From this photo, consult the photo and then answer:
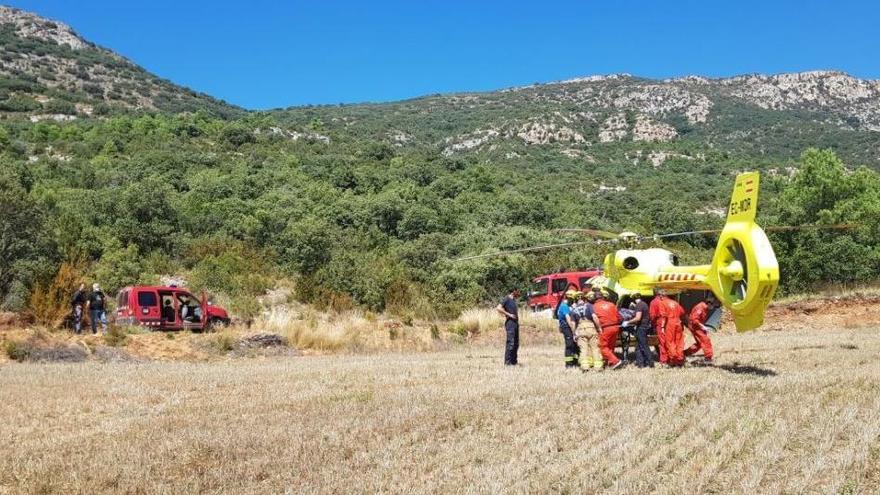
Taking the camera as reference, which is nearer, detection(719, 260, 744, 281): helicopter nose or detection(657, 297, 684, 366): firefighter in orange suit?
detection(719, 260, 744, 281): helicopter nose

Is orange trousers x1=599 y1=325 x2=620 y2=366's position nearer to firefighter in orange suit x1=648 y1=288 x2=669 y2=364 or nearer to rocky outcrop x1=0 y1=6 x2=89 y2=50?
firefighter in orange suit x1=648 y1=288 x2=669 y2=364

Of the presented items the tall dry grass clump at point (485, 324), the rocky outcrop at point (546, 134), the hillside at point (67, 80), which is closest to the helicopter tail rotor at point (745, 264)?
the tall dry grass clump at point (485, 324)

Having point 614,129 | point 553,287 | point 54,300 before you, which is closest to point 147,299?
point 54,300

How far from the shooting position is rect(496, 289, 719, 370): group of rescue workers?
46.9 feet

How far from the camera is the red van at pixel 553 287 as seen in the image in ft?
93.4

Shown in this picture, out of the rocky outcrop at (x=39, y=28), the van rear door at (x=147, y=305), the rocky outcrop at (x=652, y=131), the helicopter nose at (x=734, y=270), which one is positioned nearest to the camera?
the helicopter nose at (x=734, y=270)

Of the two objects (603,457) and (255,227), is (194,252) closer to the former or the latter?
(255,227)

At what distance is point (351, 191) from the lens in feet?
185

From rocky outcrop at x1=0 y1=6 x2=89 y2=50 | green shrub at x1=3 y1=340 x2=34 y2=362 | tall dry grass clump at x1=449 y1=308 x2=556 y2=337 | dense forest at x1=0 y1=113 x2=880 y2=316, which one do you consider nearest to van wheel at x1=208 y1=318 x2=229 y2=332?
dense forest at x1=0 y1=113 x2=880 y2=316

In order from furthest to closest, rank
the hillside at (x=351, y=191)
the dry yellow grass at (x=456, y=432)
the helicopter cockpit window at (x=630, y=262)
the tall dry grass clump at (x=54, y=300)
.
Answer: the hillside at (x=351, y=191) < the tall dry grass clump at (x=54, y=300) < the helicopter cockpit window at (x=630, y=262) < the dry yellow grass at (x=456, y=432)

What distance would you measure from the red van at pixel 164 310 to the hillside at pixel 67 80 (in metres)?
63.3

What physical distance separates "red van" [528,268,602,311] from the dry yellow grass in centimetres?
1482

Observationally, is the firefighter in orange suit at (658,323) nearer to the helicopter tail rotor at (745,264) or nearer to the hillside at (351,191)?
the helicopter tail rotor at (745,264)

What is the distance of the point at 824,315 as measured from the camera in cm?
2781
